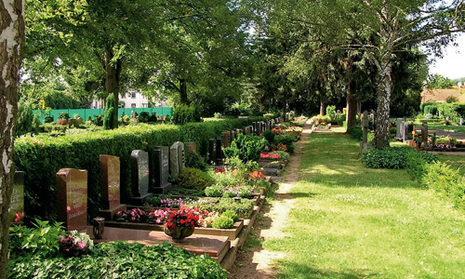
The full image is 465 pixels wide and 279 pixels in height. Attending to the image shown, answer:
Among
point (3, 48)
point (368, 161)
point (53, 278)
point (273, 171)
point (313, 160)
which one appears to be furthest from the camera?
point (313, 160)

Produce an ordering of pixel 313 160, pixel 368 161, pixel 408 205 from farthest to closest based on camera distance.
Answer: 1. pixel 313 160
2. pixel 368 161
3. pixel 408 205

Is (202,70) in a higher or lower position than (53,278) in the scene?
higher

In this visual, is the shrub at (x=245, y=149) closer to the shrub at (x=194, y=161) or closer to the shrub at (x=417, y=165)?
the shrub at (x=194, y=161)

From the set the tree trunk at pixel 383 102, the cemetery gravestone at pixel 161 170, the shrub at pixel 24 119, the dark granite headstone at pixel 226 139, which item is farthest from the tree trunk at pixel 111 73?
the tree trunk at pixel 383 102

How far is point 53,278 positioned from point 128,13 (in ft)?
38.8

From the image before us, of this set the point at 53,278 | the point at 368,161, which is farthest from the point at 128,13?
the point at 53,278

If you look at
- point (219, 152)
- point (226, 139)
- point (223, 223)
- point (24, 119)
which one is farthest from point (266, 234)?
point (24, 119)

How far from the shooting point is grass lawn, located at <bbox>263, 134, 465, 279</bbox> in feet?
18.4

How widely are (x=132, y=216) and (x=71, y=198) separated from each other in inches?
56.4

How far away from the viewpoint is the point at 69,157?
6.93 meters

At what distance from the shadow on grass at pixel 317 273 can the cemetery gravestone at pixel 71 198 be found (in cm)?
340

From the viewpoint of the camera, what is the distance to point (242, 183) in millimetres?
10188

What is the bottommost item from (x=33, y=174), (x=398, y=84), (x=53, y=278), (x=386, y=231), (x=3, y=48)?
(x=386, y=231)

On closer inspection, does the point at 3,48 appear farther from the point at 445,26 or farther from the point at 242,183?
the point at 445,26
